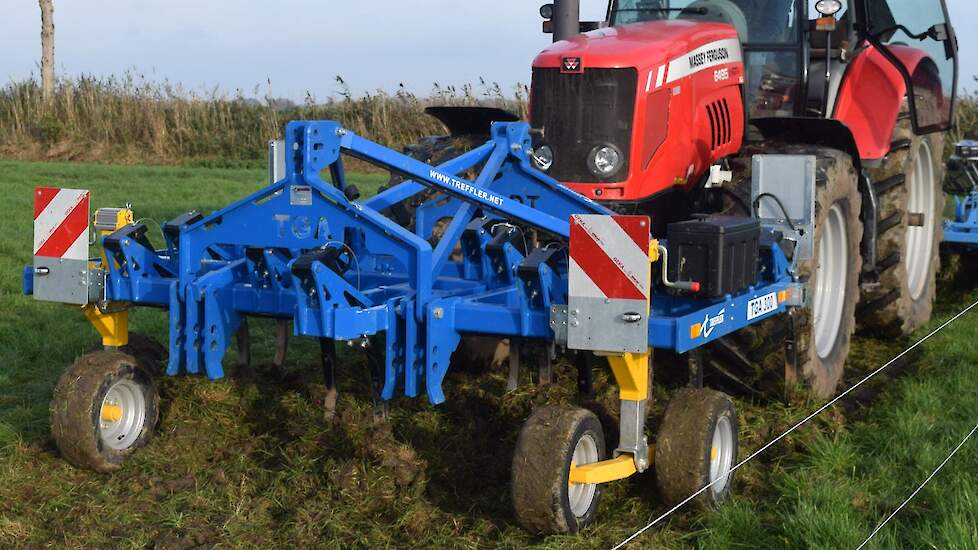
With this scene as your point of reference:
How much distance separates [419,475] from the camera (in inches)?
190

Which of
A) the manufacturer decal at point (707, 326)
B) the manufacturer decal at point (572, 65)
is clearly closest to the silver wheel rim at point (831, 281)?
the manufacturer decal at point (572, 65)

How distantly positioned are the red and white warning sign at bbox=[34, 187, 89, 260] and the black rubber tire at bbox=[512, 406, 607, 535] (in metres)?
2.25

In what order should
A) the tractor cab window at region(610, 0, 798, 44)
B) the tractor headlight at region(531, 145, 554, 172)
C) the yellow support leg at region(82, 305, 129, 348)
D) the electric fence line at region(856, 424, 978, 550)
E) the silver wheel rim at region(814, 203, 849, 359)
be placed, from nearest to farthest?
the electric fence line at region(856, 424, 978, 550)
the yellow support leg at region(82, 305, 129, 348)
the tractor headlight at region(531, 145, 554, 172)
the silver wheel rim at region(814, 203, 849, 359)
the tractor cab window at region(610, 0, 798, 44)

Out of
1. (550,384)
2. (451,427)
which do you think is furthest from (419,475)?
(550,384)

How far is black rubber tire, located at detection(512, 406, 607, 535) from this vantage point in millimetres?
4129

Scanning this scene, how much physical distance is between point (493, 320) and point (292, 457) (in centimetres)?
120

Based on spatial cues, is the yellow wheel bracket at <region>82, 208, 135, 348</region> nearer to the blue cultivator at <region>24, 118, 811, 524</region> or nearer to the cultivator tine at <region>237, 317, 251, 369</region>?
the blue cultivator at <region>24, 118, 811, 524</region>

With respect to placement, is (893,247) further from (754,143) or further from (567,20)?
(567,20)

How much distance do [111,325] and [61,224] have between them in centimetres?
50

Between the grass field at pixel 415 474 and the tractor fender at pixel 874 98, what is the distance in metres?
1.37

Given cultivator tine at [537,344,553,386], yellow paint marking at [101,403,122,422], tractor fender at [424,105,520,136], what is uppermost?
tractor fender at [424,105,520,136]

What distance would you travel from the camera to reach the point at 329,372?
5207mm

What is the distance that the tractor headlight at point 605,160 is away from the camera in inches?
230

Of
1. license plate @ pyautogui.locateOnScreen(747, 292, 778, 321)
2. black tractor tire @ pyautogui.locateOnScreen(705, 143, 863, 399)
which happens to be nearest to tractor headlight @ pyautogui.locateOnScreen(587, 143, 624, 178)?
black tractor tire @ pyautogui.locateOnScreen(705, 143, 863, 399)
